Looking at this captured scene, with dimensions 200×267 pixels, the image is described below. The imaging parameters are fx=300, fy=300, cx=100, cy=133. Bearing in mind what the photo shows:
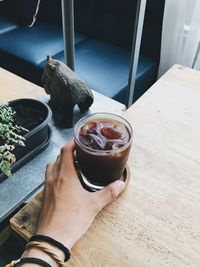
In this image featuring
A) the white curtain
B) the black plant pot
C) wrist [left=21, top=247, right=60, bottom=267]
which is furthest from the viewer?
the white curtain

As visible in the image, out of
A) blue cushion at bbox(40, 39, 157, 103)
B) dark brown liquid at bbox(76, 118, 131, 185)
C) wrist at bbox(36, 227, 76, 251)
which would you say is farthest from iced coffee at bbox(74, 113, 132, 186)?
blue cushion at bbox(40, 39, 157, 103)

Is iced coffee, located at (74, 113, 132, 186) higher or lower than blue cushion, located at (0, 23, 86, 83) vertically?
higher

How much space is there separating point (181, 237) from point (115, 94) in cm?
113

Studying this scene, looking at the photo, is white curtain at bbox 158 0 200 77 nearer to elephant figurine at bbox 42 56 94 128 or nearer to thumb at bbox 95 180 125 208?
elephant figurine at bbox 42 56 94 128

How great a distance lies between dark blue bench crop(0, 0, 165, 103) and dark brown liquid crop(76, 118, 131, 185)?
1.00 metres

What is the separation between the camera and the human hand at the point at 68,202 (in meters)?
0.52

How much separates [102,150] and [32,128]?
31 cm

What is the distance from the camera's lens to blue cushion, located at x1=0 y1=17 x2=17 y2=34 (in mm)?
2250

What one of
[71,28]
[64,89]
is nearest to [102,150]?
[64,89]

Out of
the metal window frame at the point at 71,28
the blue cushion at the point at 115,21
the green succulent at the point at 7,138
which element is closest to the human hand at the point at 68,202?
the green succulent at the point at 7,138

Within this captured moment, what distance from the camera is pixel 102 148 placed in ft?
1.83

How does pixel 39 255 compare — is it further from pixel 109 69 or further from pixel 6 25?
pixel 6 25

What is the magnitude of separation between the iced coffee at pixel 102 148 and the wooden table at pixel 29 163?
236 millimetres

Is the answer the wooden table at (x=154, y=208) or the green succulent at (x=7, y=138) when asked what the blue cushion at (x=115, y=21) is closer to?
the wooden table at (x=154, y=208)
